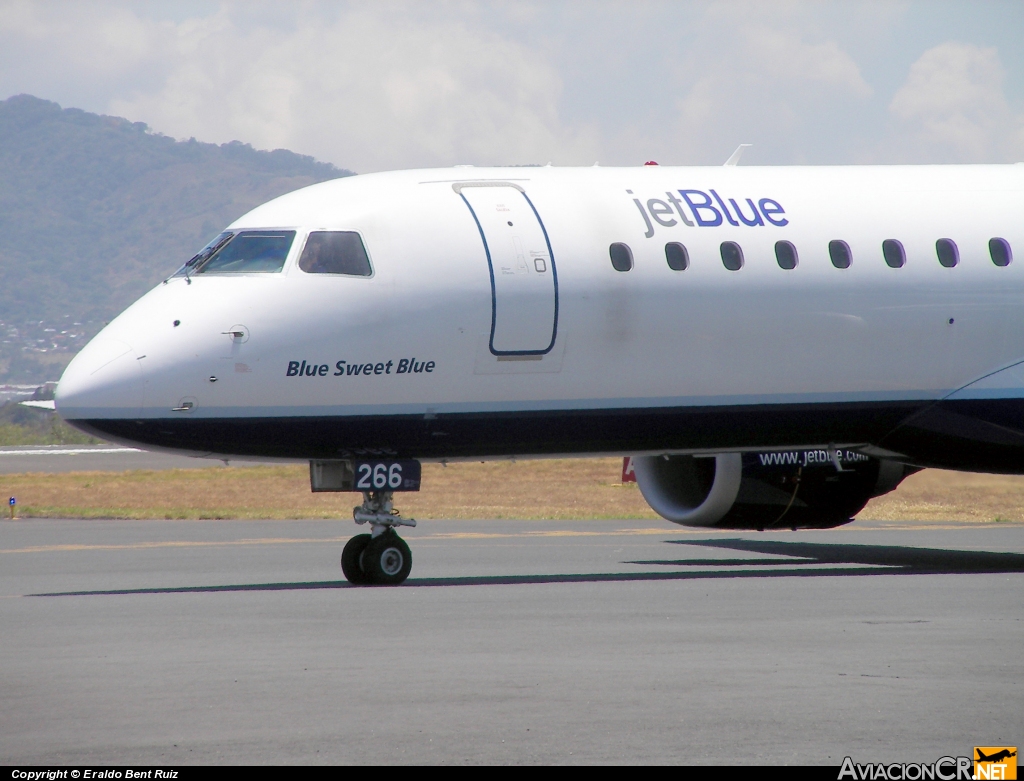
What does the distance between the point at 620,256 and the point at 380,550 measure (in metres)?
4.82

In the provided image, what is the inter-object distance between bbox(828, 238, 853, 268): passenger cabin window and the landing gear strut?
675 cm

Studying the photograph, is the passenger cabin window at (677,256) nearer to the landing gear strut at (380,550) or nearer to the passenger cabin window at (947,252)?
the passenger cabin window at (947,252)

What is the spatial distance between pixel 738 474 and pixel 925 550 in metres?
4.32

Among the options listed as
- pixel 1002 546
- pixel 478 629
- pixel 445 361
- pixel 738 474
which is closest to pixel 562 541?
pixel 738 474

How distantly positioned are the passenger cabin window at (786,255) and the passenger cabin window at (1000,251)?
9.96ft

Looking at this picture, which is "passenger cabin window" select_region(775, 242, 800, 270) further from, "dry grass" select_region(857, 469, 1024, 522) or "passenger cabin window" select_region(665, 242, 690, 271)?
"dry grass" select_region(857, 469, 1024, 522)

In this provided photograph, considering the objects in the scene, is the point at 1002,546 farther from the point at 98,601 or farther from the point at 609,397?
the point at 98,601

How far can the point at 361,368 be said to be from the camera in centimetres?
1925

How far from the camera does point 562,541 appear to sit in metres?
28.5

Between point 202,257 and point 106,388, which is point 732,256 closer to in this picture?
point 202,257

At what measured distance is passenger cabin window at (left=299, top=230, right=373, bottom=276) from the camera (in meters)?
19.4

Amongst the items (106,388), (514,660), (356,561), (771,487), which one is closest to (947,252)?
(771,487)

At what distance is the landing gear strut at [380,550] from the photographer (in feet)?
64.5

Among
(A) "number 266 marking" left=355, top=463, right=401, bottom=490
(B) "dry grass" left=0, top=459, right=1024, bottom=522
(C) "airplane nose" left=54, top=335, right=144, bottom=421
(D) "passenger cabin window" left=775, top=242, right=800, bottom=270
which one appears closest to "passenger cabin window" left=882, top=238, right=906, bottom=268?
(D) "passenger cabin window" left=775, top=242, right=800, bottom=270
